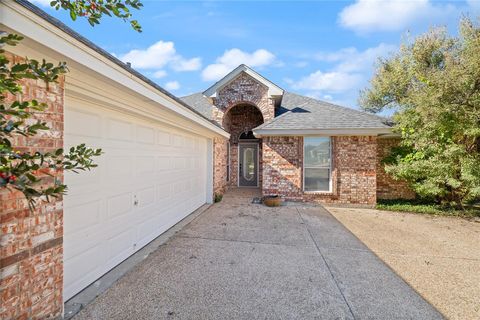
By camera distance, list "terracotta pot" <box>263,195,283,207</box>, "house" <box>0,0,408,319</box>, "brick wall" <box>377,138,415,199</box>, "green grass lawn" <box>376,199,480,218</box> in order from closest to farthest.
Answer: "house" <box>0,0,408,319</box>, "green grass lawn" <box>376,199,480,218</box>, "terracotta pot" <box>263,195,283,207</box>, "brick wall" <box>377,138,415,199</box>

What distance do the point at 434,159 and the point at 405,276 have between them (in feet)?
17.6

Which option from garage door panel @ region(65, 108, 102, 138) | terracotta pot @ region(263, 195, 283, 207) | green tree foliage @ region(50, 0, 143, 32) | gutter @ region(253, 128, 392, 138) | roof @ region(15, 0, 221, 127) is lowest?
terracotta pot @ region(263, 195, 283, 207)

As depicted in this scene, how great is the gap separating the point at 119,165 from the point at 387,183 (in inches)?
390

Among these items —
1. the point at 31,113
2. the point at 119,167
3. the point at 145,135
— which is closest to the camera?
the point at 31,113

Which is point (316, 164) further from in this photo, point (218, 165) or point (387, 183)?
point (218, 165)

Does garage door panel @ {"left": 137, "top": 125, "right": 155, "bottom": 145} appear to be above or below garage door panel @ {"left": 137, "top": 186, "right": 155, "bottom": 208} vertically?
above

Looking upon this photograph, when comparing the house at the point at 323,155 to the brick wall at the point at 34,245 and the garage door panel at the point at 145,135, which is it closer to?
the garage door panel at the point at 145,135

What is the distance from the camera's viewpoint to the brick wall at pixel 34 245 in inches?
73.6

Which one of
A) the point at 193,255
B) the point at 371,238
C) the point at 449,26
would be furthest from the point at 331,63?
the point at 193,255

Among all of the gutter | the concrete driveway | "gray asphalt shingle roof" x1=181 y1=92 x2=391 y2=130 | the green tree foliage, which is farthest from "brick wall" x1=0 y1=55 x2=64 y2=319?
"gray asphalt shingle roof" x1=181 y1=92 x2=391 y2=130

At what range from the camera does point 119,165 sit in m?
3.69

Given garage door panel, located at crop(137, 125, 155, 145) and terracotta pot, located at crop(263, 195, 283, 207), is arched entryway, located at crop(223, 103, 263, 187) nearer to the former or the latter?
terracotta pot, located at crop(263, 195, 283, 207)

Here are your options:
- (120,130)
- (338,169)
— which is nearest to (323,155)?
(338,169)

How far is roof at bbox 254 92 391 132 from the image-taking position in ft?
27.4
